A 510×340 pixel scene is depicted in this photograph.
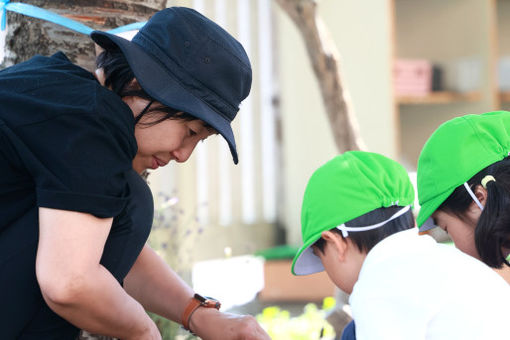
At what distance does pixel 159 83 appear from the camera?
4.19ft

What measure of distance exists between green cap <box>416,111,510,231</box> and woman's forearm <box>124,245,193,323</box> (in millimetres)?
678

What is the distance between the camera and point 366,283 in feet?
4.51

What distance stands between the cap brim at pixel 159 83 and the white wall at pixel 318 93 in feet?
10.8

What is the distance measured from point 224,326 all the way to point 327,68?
1.44 m

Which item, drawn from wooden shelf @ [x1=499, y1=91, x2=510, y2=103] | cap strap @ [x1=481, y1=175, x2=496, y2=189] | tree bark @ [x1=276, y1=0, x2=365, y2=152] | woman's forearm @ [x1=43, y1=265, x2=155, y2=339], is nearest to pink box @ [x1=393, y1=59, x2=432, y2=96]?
wooden shelf @ [x1=499, y1=91, x2=510, y2=103]

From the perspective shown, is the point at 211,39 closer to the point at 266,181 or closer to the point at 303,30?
the point at 303,30

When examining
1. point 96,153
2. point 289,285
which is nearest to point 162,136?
point 96,153

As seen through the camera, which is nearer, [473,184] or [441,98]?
[473,184]

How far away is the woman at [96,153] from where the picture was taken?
1154mm

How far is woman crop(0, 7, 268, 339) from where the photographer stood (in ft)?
3.79

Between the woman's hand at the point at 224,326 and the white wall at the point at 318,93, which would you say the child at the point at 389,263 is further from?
the white wall at the point at 318,93

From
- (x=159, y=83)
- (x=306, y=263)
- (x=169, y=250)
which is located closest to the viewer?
(x=159, y=83)

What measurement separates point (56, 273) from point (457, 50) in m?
4.32

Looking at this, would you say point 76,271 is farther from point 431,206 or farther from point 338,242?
point 431,206
